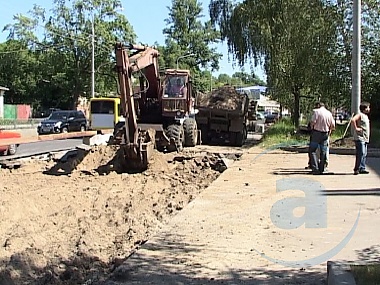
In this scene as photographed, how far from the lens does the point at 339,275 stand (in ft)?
18.5

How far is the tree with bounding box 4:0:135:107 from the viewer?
219ft

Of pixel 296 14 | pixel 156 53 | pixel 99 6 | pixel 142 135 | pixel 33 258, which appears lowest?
pixel 33 258

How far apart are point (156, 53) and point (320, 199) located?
32.2 feet

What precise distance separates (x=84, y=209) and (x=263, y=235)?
4.37 m

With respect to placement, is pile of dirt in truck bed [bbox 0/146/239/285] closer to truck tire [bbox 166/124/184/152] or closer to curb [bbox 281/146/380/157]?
truck tire [bbox 166/124/184/152]

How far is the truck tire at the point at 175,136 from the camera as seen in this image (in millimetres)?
19594

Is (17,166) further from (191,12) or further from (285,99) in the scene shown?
(191,12)

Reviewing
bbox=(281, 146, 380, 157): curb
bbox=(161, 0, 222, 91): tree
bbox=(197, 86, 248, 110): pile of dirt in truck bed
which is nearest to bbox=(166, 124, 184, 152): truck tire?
bbox=(281, 146, 380, 157): curb

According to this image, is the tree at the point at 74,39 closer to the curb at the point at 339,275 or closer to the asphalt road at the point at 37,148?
the asphalt road at the point at 37,148

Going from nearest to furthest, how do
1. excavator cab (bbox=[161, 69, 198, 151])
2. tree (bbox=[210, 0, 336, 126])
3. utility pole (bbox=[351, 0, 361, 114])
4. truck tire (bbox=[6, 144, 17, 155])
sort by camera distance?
utility pole (bbox=[351, 0, 361, 114]) < excavator cab (bbox=[161, 69, 198, 151]) < truck tire (bbox=[6, 144, 17, 155]) < tree (bbox=[210, 0, 336, 126])

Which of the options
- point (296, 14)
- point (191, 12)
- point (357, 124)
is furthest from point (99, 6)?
point (357, 124)

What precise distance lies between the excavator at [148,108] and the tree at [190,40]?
62346mm

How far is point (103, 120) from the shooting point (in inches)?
1305

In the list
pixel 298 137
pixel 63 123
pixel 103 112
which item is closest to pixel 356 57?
pixel 298 137
